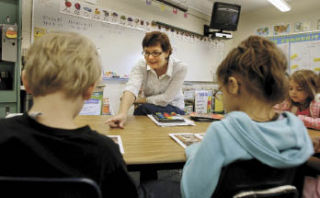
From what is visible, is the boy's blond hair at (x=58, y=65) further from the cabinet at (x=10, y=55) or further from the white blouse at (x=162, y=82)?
the cabinet at (x=10, y=55)

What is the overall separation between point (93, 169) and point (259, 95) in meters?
0.58

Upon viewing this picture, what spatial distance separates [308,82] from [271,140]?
1.35 m

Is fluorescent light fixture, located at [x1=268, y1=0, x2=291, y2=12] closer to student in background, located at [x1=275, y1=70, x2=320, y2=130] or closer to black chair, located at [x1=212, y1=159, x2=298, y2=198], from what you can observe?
student in background, located at [x1=275, y1=70, x2=320, y2=130]

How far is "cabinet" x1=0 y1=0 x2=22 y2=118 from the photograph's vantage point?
2.17 meters

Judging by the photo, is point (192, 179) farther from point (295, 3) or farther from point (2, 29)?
point (295, 3)

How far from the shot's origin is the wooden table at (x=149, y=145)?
2.68ft

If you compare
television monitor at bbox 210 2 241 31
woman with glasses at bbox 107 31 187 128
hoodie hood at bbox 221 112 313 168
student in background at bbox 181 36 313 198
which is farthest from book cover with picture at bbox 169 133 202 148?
television monitor at bbox 210 2 241 31

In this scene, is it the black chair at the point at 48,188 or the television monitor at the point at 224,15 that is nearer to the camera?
the black chair at the point at 48,188

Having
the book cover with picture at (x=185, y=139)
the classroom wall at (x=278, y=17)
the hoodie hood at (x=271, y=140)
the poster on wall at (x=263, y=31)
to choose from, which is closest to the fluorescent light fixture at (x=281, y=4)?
the classroom wall at (x=278, y=17)

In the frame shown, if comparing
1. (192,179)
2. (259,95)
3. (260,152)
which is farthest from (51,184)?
(259,95)

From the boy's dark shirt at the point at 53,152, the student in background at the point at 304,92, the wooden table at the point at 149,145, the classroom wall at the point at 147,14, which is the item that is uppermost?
the classroom wall at the point at 147,14

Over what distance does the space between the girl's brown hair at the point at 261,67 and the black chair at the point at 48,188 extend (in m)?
0.59

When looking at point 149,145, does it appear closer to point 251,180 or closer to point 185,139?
point 185,139

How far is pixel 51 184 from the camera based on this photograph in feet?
1.43
